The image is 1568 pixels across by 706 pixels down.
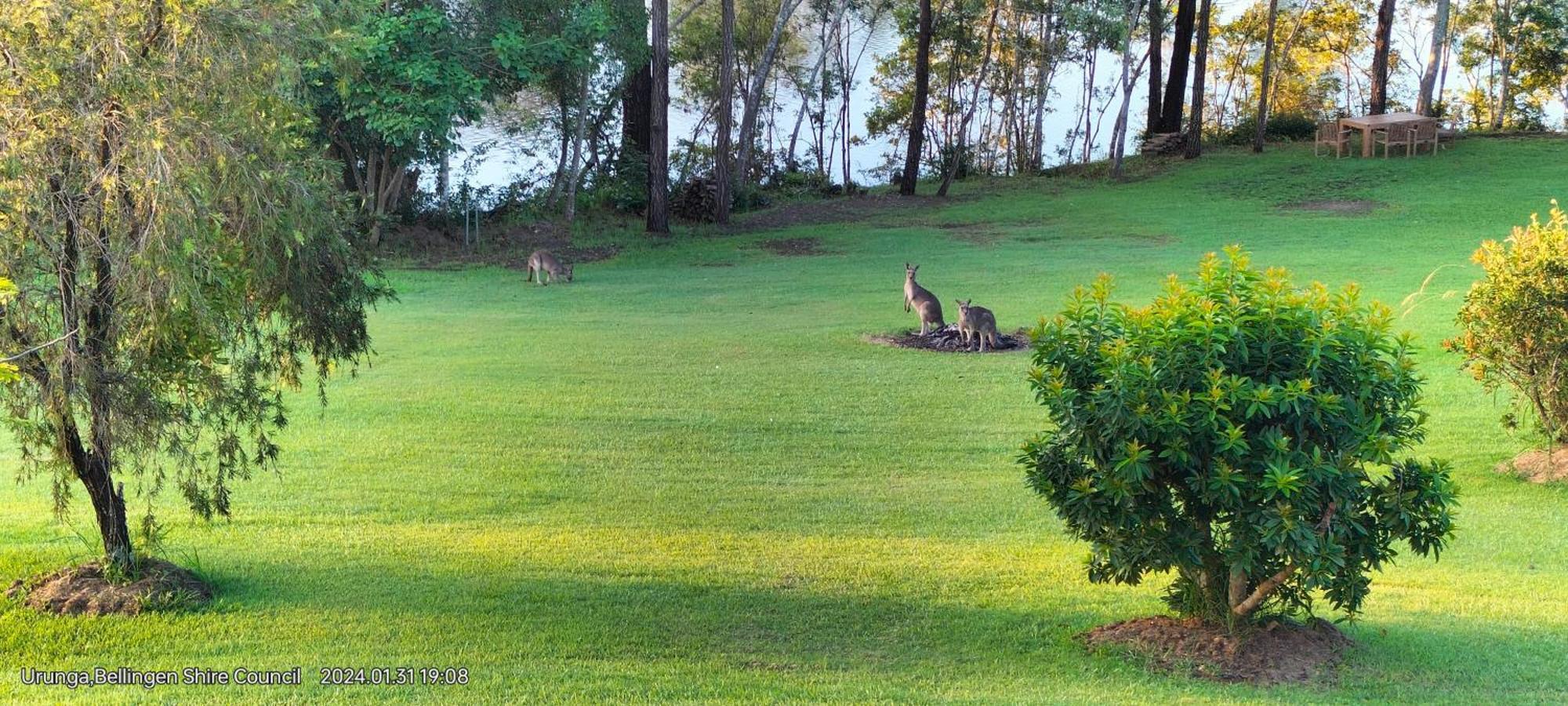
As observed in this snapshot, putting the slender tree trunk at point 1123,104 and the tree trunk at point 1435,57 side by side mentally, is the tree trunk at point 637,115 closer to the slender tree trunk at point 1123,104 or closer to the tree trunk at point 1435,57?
the slender tree trunk at point 1123,104

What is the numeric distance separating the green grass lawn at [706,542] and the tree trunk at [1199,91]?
19.7m

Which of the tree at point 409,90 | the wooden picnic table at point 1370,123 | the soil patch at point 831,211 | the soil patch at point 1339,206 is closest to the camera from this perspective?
the tree at point 409,90

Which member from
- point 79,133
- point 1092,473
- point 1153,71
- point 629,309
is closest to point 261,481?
point 79,133

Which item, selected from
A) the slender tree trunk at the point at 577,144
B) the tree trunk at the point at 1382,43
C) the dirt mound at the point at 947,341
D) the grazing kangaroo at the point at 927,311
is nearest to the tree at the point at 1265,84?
the tree trunk at the point at 1382,43

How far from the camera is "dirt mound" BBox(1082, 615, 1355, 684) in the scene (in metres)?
5.88

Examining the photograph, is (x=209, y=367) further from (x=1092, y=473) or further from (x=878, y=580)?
(x=1092, y=473)

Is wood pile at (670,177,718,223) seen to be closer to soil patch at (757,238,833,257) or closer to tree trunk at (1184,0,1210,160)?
soil patch at (757,238,833,257)

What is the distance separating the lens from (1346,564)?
5629 mm

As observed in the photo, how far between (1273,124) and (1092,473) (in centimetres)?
3821

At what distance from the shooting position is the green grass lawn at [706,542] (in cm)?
596

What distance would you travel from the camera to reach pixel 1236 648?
6000 mm

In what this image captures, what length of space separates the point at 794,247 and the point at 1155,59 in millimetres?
18275

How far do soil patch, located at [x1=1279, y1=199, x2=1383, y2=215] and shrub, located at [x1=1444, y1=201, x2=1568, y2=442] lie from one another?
19130 mm

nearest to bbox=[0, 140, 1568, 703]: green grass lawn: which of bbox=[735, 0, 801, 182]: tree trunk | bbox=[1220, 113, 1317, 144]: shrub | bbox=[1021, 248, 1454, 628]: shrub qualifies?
bbox=[1021, 248, 1454, 628]: shrub
